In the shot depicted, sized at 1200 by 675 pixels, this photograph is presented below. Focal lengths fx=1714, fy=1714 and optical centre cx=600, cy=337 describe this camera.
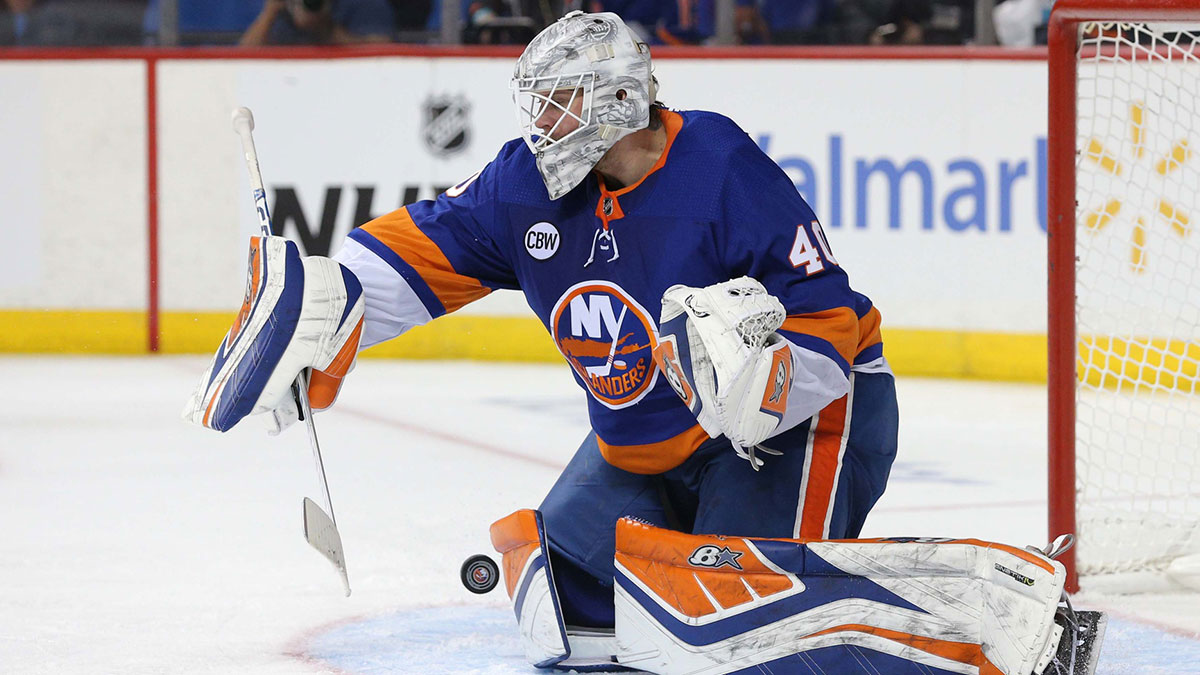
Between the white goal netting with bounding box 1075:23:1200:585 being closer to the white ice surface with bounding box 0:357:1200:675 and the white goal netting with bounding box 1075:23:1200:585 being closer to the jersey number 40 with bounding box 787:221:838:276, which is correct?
the white ice surface with bounding box 0:357:1200:675

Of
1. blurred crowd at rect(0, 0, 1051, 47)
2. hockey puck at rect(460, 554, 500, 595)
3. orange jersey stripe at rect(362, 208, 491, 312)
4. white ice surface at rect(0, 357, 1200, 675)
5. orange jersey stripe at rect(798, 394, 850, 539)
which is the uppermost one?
blurred crowd at rect(0, 0, 1051, 47)

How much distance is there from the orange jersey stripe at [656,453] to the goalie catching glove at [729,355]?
241 millimetres

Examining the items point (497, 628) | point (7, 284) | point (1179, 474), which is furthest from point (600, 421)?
point (7, 284)

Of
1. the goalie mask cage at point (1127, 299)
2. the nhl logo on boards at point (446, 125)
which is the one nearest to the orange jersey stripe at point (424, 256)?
the goalie mask cage at point (1127, 299)

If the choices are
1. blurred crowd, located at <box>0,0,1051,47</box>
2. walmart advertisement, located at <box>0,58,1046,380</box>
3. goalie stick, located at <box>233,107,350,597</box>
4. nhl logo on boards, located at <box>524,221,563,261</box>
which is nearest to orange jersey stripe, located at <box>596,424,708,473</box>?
nhl logo on boards, located at <box>524,221,563,261</box>

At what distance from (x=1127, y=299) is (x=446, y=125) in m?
2.40

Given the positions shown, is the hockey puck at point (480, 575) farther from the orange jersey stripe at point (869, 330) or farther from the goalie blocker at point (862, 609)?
the orange jersey stripe at point (869, 330)

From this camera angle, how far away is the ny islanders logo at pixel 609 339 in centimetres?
227

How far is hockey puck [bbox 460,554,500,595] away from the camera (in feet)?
8.16

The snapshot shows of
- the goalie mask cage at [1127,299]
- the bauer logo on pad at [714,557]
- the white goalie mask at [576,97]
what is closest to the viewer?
the bauer logo on pad at [714,557]

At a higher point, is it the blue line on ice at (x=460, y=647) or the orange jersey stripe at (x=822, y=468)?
the orange jersey stripe at (x=822, y=468)

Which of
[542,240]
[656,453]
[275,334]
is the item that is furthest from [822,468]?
[275,334]

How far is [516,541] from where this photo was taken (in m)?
2.34

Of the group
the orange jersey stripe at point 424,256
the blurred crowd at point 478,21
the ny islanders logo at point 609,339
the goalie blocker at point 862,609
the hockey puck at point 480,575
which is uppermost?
the blurred crowd at point 478,21
